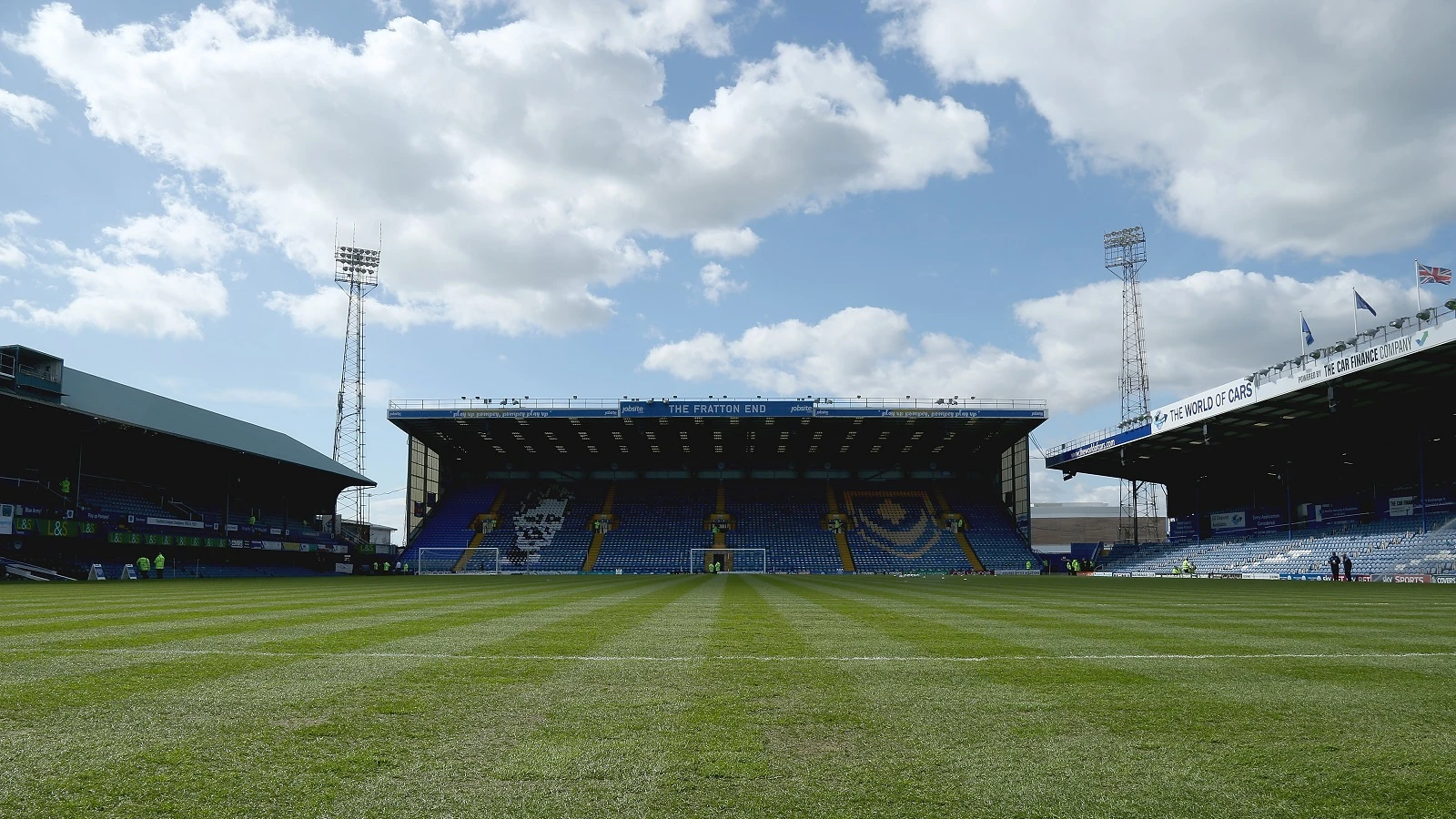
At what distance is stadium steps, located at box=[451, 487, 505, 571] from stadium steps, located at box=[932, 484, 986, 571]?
36.4m

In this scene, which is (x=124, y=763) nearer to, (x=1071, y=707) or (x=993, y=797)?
(x=993, y=797)

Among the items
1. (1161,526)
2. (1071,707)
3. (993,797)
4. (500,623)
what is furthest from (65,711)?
(1161,526)

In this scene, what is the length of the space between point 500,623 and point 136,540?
4235 cm

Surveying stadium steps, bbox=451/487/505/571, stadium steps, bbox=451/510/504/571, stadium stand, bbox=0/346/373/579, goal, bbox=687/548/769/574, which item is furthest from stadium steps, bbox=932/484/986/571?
stadium stand, bbox=0/346/373/579

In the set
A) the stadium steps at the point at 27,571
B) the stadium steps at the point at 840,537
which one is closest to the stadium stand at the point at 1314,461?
the stadium steps at the point at 840,537

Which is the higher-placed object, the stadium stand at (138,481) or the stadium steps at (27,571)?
the stadium stand at (138,481)

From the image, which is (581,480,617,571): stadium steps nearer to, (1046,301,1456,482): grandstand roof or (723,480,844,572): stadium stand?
(723,480,844,572): stadium stand

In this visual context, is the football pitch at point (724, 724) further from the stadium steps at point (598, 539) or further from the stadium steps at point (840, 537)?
the stadium steps at point (598, 539)

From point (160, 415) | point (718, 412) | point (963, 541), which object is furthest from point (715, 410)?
point (160, 415)

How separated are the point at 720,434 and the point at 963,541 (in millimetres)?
20421

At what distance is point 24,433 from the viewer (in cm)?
4581

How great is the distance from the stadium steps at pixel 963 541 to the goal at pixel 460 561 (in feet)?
113

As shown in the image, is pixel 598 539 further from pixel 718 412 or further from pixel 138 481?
pixel 138 481

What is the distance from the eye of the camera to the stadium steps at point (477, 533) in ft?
213
